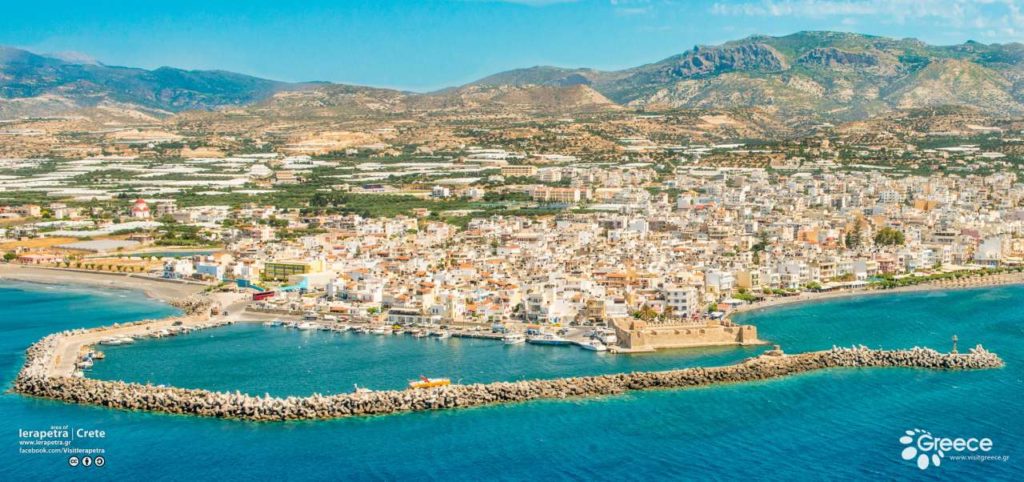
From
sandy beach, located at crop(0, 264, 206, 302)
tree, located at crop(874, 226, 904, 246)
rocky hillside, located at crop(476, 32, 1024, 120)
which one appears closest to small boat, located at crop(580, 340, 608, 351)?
sandy beach, located at crop(0, 264, 206, 302)

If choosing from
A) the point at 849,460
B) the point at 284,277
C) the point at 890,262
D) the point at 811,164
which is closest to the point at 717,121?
the point at 811,164

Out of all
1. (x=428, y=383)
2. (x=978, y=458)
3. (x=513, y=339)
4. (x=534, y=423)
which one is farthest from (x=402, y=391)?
(x=978, y=458)

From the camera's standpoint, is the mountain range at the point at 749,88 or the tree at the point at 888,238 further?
the mountain range at the point at 749,88

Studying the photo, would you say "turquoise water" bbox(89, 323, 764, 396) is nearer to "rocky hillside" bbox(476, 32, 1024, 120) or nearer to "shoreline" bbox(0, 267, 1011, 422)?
"shoreline" bbox(0, 267, 1011, 422)

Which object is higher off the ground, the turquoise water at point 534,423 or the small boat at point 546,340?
the small boat at point 546,340

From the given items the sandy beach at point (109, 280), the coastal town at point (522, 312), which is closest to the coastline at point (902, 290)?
the coastal town at point (522, 312)

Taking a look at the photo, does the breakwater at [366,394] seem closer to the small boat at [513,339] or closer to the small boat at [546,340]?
the small boat at [546,340]
